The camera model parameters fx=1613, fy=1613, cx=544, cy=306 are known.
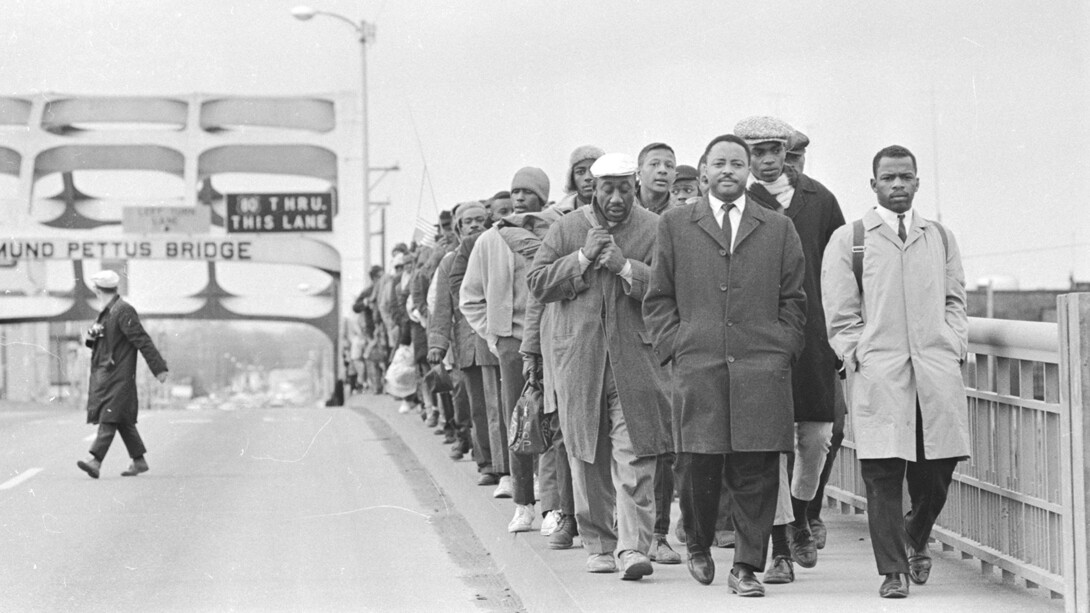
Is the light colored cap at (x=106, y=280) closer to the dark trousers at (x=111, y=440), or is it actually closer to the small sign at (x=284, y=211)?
the dark trousers at (x=111, y=440)

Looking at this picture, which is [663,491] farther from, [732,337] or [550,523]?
[732,337]

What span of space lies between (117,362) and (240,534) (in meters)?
4.81

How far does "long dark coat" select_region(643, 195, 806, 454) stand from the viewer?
22.5 feet

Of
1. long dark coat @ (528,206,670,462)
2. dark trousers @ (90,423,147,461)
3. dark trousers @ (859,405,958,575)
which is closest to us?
dark trousers @ (859,405,958,575)

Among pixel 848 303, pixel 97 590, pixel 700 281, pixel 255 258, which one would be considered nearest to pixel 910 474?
pixel 848 303

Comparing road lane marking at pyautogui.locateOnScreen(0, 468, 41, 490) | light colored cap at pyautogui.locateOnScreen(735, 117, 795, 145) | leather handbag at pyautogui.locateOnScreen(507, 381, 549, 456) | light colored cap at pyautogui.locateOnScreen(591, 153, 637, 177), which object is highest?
light colored cap at pyautogui.locateOnScreen(735, 117, 795, 145)

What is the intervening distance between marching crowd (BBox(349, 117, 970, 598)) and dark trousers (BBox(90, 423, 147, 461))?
260 inches

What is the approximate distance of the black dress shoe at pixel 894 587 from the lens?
22.2ft

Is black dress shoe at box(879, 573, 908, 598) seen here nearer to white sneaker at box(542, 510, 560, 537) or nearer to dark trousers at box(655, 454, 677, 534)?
dark trousers at box(655, 454, 677, 534)

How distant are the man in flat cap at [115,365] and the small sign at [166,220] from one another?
1970 inches

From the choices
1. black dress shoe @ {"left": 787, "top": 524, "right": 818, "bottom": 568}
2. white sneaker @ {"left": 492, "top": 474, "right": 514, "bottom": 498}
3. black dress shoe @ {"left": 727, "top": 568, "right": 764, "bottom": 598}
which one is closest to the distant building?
white sneaker @ {"left": 492, "top": 474, "right": 514, "bottom": 498}

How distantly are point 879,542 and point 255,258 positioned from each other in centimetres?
5967

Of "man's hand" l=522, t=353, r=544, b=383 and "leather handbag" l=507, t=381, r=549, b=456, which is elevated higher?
"man's hand" l=522, t=353, r=544, b=383

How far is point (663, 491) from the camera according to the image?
8523mm
